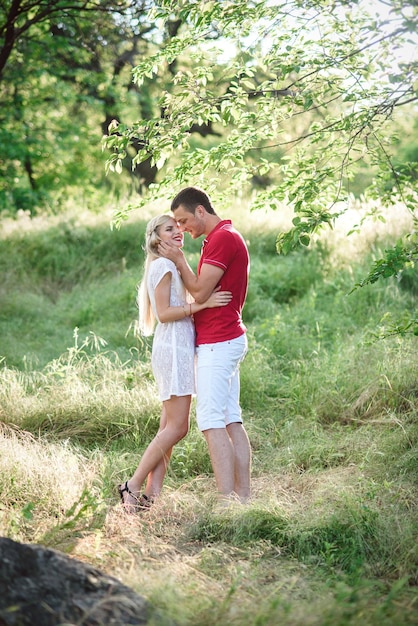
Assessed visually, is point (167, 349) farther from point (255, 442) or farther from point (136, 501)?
point (255, 442)

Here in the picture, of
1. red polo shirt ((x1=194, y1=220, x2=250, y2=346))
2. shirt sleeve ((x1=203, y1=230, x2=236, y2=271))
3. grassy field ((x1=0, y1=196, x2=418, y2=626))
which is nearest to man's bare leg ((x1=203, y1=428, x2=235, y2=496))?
grassy field ((x1=0, y1=196, x2=418, y2=626))

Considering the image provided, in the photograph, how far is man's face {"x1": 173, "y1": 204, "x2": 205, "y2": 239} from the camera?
4863 millimetres

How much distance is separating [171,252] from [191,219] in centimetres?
27

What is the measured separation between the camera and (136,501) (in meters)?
4.83

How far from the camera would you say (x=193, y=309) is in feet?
15.6

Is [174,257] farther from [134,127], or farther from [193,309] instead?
[134,127]

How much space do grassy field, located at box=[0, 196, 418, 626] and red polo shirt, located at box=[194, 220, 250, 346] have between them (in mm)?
1092

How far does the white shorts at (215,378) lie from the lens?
15.5 feet

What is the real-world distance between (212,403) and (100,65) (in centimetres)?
1316

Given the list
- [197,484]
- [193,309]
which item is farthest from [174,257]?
[197,484]

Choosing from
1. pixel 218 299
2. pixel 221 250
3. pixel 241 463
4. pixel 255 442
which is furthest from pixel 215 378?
pixel 255 442

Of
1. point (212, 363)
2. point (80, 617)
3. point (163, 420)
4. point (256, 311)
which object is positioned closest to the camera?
point (80, 617)

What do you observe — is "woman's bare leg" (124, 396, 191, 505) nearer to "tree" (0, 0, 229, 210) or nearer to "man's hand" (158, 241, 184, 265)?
"man's hand" (158, 241, 184, 265)

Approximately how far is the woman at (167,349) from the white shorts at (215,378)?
0.11 metres
